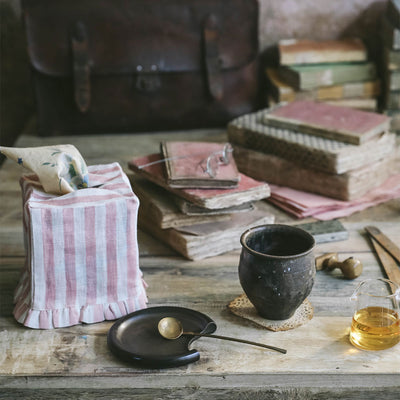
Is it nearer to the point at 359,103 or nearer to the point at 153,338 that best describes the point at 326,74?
the point at 359,103

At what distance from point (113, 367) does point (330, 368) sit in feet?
0.86

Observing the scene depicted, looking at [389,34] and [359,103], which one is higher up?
[389,34]

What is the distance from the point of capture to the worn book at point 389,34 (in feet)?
5.43

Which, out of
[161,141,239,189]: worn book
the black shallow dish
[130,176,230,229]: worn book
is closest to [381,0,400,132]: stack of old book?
[161,141,239,189]: worn book

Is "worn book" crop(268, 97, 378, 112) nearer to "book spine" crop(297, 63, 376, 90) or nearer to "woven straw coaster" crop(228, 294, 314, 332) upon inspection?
"book spine" crop(297, 63, 376, 90)

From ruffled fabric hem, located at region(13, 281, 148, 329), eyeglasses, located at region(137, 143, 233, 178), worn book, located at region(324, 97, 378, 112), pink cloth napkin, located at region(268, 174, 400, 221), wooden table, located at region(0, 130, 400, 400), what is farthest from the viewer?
worn book, located at region(324, 97, 378, 112)

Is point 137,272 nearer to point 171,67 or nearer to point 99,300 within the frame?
point 99,300

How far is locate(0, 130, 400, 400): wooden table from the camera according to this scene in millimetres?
781

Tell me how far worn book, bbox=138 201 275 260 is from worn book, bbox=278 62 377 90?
663 mm

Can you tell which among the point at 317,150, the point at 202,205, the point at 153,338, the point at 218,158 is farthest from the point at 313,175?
the point at 153,338

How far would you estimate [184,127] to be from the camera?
1775 millimetres

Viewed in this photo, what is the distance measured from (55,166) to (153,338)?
267mm

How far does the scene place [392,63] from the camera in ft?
5.52

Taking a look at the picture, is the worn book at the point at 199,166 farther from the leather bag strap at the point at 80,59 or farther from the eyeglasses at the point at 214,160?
the leather bag strap at the point at 80,59
